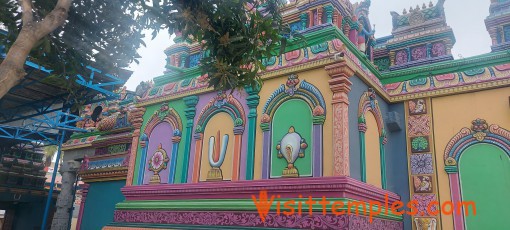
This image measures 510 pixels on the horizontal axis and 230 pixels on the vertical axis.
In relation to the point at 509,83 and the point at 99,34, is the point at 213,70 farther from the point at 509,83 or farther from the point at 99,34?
the point at 509,83

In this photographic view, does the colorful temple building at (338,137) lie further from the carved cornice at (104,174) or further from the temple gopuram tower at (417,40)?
the carved cornice at (104,174)

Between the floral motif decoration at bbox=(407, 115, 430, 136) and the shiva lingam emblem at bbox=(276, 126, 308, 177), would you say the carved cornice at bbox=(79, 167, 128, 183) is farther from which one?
the floral motif decoration at bbox=(407, 115, 430, 136)

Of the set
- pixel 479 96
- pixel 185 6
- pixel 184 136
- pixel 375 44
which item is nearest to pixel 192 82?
pixel 184 136

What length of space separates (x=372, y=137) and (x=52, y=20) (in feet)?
19.3

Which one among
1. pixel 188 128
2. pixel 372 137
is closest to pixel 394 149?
pixel 372 137

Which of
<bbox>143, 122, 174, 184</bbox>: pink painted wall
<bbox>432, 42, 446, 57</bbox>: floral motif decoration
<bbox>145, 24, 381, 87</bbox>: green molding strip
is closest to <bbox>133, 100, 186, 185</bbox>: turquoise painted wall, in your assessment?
<bbox>143, 122, 174, 184</bbox>: pink painted wall

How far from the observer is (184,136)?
932cm

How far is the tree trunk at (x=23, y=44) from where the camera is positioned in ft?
13.2

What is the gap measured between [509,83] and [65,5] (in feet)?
25.3

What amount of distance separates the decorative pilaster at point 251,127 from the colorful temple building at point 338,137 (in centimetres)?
2

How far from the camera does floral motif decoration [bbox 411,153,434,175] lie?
8.52 metres

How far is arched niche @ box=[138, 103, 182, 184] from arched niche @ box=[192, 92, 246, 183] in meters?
0.66

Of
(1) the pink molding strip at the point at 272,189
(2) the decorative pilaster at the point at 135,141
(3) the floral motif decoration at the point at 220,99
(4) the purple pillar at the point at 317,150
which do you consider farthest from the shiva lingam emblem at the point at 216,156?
→ (2) the decorative pilaster at the point at 135,141

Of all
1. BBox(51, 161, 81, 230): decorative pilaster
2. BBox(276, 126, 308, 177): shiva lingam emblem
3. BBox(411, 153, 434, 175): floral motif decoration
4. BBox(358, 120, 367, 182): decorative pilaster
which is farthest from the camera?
BBox(51, 161, 81, 230): decorative pilaster
